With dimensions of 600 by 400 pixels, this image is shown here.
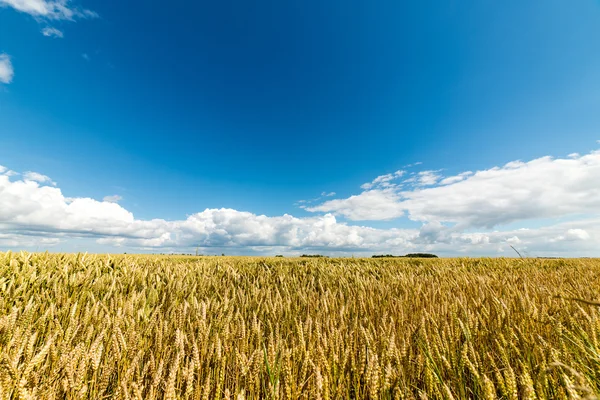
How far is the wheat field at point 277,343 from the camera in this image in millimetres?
1393

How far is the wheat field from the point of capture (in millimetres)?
1393

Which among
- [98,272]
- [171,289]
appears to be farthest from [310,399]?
[98,272]

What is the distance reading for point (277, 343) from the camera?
1944 mm

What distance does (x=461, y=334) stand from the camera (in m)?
2.22

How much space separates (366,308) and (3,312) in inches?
142

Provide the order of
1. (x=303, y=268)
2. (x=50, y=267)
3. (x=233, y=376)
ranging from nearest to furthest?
(x=233, y=376) < (x=50, y=267) < (x=303, y=268)

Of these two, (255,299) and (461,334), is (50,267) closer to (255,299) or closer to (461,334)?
(255,299)

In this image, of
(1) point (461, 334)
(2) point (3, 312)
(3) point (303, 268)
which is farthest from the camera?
(3) point (303, 268)

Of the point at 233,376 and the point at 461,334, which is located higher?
the point at 461,334

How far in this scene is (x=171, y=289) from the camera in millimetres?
3840

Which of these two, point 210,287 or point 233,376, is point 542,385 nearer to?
point 233,376

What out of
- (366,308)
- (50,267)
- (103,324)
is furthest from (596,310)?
(50,267)

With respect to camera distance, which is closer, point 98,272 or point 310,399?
point 310,399

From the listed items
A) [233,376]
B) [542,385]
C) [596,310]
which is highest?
[596,310]
